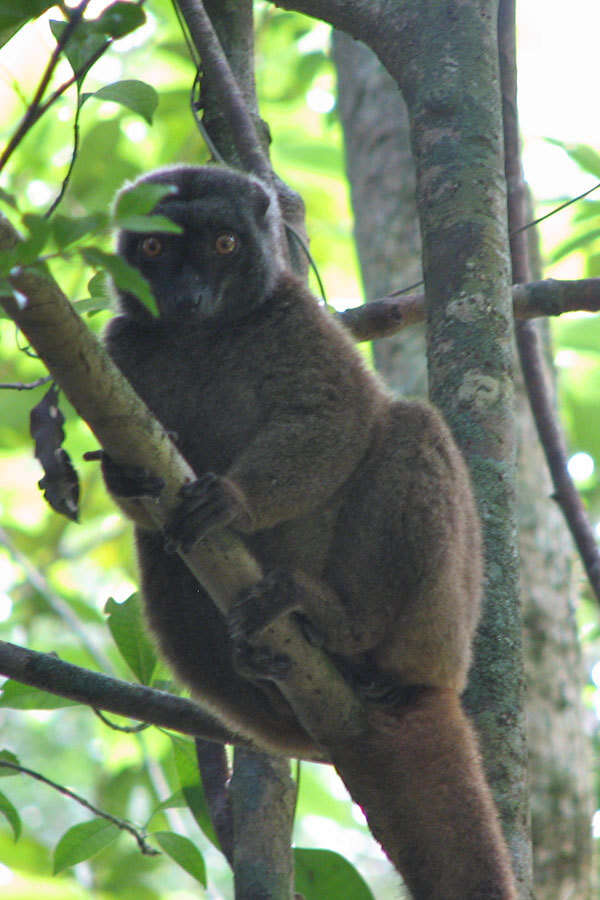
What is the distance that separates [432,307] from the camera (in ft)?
11.3

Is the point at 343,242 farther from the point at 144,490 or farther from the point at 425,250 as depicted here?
the point at 144,490

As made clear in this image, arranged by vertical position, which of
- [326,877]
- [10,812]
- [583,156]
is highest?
[583,156]

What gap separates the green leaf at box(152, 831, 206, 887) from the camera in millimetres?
3301

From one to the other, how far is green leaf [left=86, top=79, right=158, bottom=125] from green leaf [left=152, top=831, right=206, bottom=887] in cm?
225

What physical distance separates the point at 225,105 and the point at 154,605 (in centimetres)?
198

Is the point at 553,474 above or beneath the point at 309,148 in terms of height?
beneath

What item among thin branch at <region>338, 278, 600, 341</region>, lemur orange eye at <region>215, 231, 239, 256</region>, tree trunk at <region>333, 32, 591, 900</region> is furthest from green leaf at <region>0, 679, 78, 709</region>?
tree trunk at <region>333, 32, 591, 900</region>

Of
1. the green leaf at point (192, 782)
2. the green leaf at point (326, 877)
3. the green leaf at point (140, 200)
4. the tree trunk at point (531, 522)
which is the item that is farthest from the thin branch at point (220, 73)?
the green leaf at point (326, 877)

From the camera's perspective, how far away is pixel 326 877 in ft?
11.1

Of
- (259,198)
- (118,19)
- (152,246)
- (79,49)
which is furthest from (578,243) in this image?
(118,19)

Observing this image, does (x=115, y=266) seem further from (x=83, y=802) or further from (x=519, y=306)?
(x=519, y=306)

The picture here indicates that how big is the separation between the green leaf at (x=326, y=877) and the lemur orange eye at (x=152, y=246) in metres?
2.09

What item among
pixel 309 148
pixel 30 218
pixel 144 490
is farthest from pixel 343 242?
pixel 30 218

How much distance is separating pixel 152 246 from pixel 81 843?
1977mm
